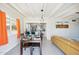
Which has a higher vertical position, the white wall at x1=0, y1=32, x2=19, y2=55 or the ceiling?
the ceiling

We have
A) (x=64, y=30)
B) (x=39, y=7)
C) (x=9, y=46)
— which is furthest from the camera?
(x=64, y=30)

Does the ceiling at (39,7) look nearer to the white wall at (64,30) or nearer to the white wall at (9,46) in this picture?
the white wall at (9,46)

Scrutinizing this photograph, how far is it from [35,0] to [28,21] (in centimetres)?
1052

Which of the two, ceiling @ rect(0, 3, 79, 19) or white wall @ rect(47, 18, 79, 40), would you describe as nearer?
ceiling @ rect(0, 3, 79, 19)

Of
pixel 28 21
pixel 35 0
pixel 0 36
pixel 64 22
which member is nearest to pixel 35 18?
pixel 28 21

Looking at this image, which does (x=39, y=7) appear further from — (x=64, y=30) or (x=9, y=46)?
(x=64, y=30)

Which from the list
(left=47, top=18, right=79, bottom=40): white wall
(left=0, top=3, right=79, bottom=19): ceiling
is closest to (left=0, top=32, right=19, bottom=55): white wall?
(left=0, top=3, right=79, bottom=19): ceiling

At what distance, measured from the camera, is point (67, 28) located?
12500 millimetres

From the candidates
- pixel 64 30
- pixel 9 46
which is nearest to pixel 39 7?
pixel 9 46

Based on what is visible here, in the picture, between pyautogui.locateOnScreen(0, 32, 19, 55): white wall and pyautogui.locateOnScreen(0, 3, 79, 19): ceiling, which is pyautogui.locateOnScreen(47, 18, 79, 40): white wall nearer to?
pyautogui.locateOnScreen(0, 3, 79, 19): ceiling

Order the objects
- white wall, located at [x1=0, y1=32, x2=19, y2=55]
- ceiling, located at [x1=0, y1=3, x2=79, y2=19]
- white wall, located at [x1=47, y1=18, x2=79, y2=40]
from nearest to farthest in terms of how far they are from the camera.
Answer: white wall, located at [x1=0, y1=32, x2=19, y2=55] → ceiling, located at [x1=0, y1=3, x2=79, y2=19] → white wall, located at [x1=47, y1=18, x2=79, y2=40]

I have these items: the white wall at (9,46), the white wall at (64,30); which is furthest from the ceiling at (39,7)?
the white wall at (64,30)

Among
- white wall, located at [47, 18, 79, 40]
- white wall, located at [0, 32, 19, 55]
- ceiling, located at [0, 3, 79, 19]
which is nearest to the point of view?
white wall, located at [0, 32, 19, 55]

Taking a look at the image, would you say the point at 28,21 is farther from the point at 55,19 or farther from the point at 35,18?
the point at 55,19
